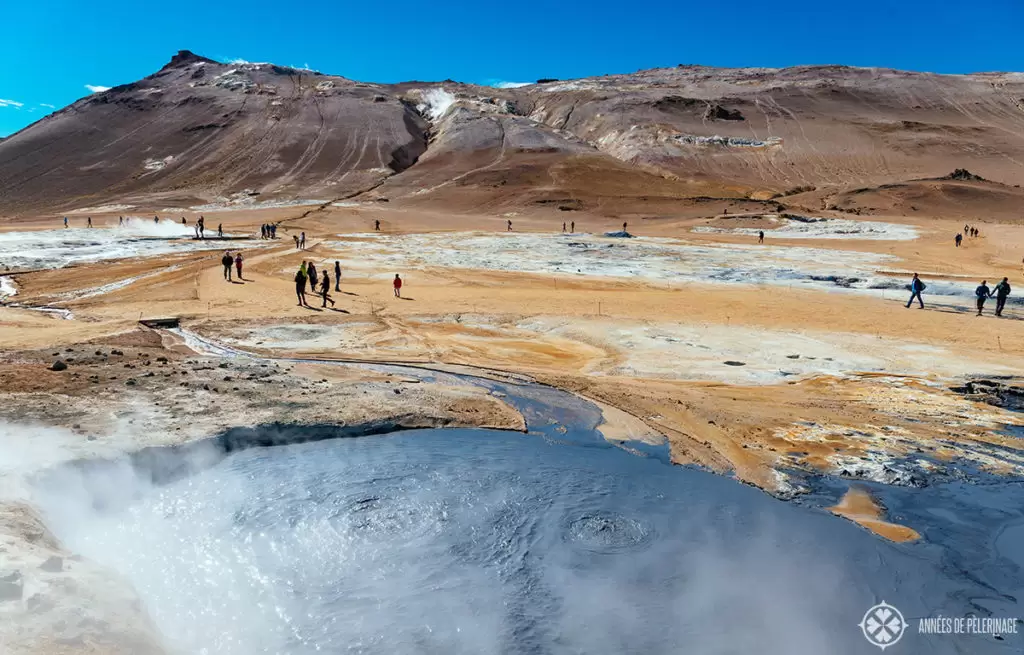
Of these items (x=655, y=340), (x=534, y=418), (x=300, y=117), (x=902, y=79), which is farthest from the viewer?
(x=902, y=79)

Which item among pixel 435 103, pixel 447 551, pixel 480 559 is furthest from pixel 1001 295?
pixel 435 103

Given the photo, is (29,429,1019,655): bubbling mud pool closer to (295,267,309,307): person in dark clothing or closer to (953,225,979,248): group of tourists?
(295,267,309,307): person in dark clothing

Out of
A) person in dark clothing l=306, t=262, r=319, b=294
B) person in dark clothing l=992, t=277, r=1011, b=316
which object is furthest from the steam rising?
person in dark clothing l=992, t=277, r=1011, b=316

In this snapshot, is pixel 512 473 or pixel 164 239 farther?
pixel 164 239

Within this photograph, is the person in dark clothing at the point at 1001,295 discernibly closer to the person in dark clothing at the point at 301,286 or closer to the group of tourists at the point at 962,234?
the person in dark clothing at the point at 301,286

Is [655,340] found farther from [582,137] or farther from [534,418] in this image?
[582,137]

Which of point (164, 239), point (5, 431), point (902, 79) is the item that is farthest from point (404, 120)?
point (5, 431)

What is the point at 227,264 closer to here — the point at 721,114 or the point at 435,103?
the point at 721,114

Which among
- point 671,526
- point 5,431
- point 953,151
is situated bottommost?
point 671,526
